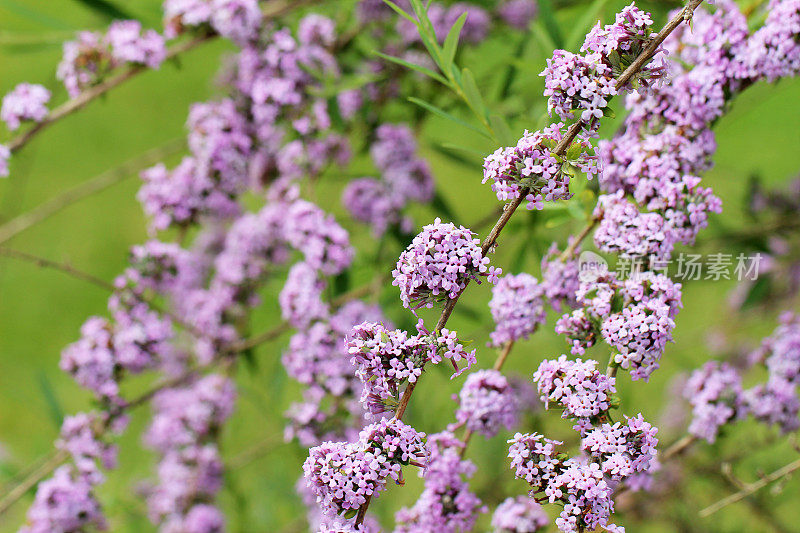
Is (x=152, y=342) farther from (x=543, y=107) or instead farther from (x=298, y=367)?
(x=543, y=107)

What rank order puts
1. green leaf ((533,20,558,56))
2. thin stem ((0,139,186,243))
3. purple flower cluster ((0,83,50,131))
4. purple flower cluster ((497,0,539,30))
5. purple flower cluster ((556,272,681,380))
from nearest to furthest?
purple flower cluster ((556,272,681,380)) < green leaf ((533,20,558,56)) < purple flower cluster ((0,83,50,131)) < thin stem ((0,139,186,243)) < purple flower cluster ((497,0,539,30))

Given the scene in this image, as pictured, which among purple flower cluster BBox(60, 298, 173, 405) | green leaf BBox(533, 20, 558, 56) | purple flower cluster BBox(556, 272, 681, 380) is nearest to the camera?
purple flower cluster BBox(556, 272, 681, 380)

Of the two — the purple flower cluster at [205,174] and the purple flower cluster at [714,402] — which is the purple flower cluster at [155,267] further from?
the purple flower cluster at [714,402]

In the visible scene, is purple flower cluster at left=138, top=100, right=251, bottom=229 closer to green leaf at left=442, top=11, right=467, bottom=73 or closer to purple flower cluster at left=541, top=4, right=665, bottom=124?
green leaf at left=442, top=11, right=467, bottom=73

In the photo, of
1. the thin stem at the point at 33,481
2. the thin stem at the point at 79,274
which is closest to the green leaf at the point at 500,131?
the thin stem at the point at 79,274

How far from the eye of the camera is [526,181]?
1.06m

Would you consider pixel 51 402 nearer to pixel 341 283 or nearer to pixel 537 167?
pixel 341 283

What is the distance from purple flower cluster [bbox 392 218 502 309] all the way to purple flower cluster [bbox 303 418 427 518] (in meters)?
0.19

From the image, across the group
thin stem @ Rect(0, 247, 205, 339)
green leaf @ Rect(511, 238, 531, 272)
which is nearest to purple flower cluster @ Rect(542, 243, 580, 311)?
green leaf @ Rect(511, 238, 531, 272)

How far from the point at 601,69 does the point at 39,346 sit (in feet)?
13.3

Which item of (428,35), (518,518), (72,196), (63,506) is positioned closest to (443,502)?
(518,518)

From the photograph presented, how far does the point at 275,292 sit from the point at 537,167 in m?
1.63

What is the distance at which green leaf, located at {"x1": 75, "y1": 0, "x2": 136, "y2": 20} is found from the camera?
80.4 inches

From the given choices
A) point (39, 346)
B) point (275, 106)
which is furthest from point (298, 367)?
point (39, 346)
